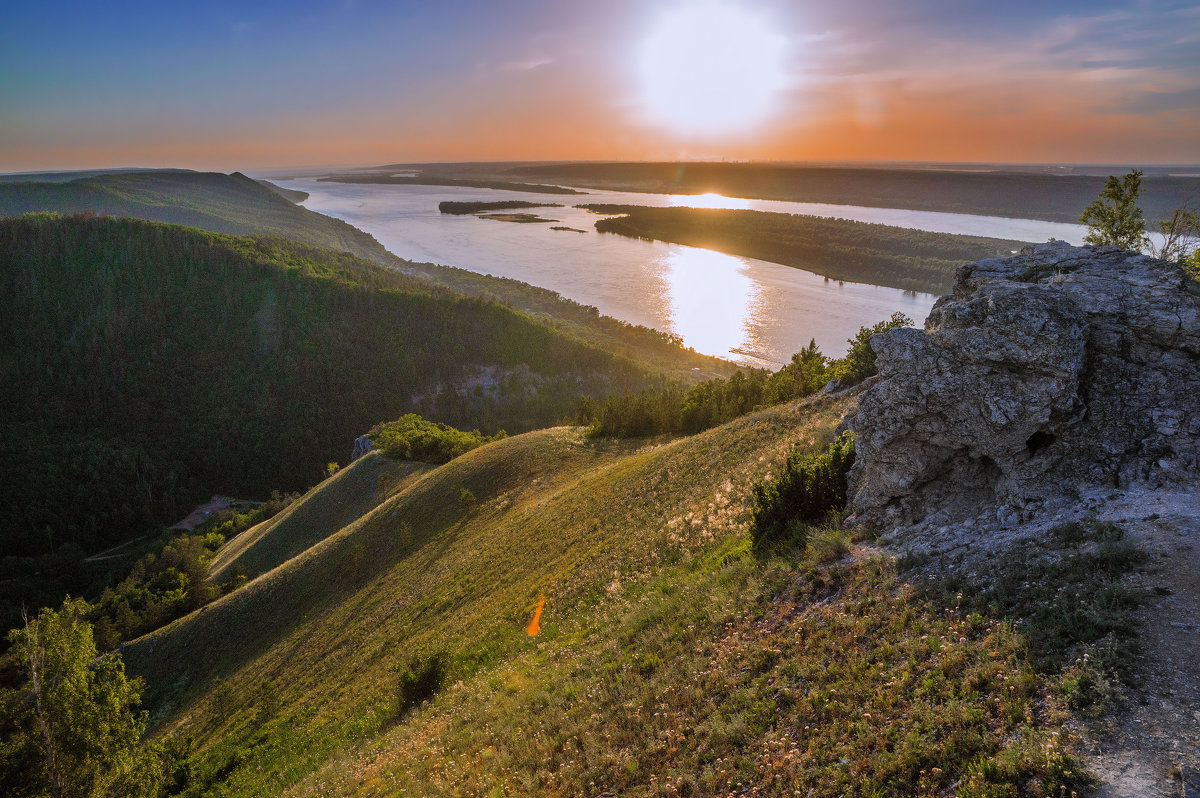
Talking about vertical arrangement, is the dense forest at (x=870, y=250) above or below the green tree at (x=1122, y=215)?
above

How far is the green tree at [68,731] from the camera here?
18203 mm

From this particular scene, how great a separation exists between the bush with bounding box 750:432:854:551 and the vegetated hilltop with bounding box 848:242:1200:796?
69cm

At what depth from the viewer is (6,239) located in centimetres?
15400

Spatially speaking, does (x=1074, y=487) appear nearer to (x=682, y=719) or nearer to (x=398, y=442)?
(x=682, y=719)

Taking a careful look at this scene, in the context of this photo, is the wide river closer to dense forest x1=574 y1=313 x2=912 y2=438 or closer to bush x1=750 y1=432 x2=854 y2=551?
dense forest x1=574 y1=313 x2=912 y2=438

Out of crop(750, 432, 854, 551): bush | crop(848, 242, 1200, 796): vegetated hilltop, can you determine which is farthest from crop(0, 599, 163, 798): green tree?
crop(848, 242, 1200, 796): vegetated hilltop

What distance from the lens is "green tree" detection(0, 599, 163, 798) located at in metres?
18.2

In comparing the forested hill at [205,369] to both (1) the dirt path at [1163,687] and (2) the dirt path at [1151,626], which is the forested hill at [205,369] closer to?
(2) the dirt path at [1151,626]

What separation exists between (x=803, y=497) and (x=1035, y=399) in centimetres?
621

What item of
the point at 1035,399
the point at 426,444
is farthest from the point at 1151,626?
the point at 426,444

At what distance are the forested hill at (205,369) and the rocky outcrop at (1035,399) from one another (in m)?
108

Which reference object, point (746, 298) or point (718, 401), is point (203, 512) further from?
point (746, 298)

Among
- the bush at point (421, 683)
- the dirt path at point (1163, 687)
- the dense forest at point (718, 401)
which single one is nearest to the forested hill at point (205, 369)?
the dense forest at point (718, 401)

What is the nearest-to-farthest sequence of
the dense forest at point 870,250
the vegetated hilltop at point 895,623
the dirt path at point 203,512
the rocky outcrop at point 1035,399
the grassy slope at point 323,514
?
the vegetated hilltop at point 895,623 → the rocky outcrop at point 1035,399 → the grassy slope at point 323,514 → the dirt path at point 203,512 → the dense forest at point 870,250
